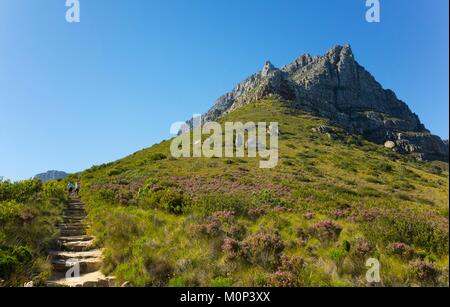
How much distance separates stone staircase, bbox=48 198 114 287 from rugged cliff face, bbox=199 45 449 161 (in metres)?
101

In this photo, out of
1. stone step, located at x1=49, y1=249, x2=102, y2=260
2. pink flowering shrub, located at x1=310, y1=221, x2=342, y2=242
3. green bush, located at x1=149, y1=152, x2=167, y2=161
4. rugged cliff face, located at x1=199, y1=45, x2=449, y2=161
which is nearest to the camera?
pink flowering shrub, located at x1=310, y1=221, x2=342, y2=242

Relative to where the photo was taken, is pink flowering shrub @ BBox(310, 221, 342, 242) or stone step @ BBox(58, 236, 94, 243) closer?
pink flowering shrub @ BBox(310, 221, 342, 242)

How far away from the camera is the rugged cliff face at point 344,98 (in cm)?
12031

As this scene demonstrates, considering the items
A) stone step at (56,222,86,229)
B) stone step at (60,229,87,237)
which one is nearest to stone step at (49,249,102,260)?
stone step at (60,229,87,237)

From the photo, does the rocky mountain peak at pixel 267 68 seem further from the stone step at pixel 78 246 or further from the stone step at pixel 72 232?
the stone step at pixel 78 246

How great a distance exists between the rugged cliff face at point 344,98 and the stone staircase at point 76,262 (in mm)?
101338

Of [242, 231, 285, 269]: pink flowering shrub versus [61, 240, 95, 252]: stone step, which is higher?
[242, 231, 285, 269]: pink flowering shrub

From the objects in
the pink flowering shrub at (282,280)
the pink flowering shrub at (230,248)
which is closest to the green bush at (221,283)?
the pink flowering shrub at (282,280)

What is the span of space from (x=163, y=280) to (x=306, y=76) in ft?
577

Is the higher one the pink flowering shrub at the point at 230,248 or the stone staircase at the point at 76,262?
the pink flowering shrub at the point at 230,248

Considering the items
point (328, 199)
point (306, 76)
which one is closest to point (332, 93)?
point (306, 76)

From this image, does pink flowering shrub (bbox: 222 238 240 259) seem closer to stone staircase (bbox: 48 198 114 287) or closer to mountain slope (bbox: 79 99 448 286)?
mountain slope (bbox: 79 99 448 286)

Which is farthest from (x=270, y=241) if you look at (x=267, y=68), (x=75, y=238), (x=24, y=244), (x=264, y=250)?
(x=267, y=68)

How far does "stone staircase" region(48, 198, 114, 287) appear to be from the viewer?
9336mm
